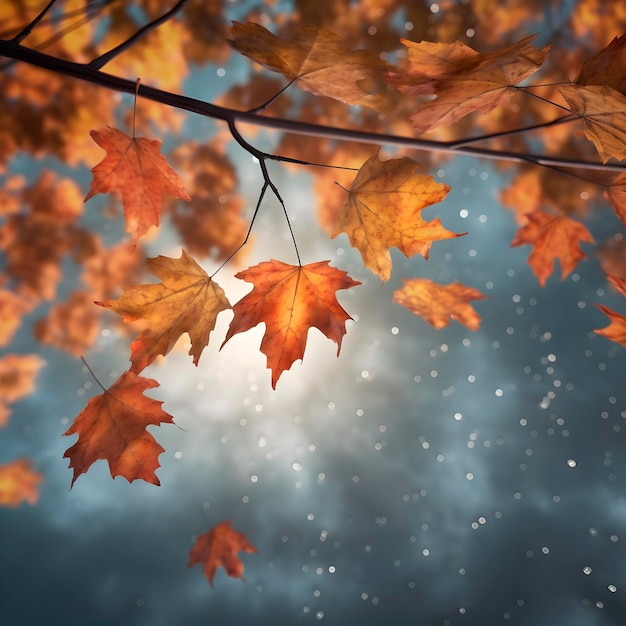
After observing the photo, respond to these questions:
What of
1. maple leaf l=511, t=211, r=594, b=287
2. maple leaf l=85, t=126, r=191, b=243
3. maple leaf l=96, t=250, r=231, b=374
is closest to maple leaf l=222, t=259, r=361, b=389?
maple leaf l=96, t=250, r=231, b=374

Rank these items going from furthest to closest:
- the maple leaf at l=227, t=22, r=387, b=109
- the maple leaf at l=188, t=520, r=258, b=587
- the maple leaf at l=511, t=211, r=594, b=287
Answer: the maple leaf at l=188, t=520, r=258, b=587
the maple leaf at l=511, t=211, r=594, b=287
the maple leaf at l=227, t=22, r=387, b=109

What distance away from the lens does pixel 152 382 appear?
0.80 metres

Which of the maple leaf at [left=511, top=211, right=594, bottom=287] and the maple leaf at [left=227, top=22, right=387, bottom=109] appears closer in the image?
the maple leaf at [left=227, top=22, right=387, bottom=109]

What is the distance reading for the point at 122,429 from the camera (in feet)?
2.74

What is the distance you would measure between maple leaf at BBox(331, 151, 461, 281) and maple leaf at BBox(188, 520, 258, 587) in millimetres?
2297

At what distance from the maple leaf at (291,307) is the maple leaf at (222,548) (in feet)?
7.07

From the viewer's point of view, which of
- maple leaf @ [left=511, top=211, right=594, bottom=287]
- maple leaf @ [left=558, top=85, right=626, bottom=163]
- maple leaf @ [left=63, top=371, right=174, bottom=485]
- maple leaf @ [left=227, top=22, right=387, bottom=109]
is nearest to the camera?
maple leaf @ [left=558, top=85, right=626, bottom=163]

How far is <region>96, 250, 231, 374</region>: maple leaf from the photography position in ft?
2.35

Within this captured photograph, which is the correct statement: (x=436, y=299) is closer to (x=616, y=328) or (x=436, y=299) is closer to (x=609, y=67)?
(x=616, y=328)

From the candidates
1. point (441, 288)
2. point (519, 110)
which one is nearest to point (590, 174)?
point (519, 110)

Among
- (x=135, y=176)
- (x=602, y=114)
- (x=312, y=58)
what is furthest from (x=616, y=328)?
(x=135, y=176)

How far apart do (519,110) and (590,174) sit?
540 millimetres

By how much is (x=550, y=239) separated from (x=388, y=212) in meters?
0.76

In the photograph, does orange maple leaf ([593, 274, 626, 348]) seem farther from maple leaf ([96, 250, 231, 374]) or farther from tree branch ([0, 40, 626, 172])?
maple leaf ([96, 250, 231, 374])
